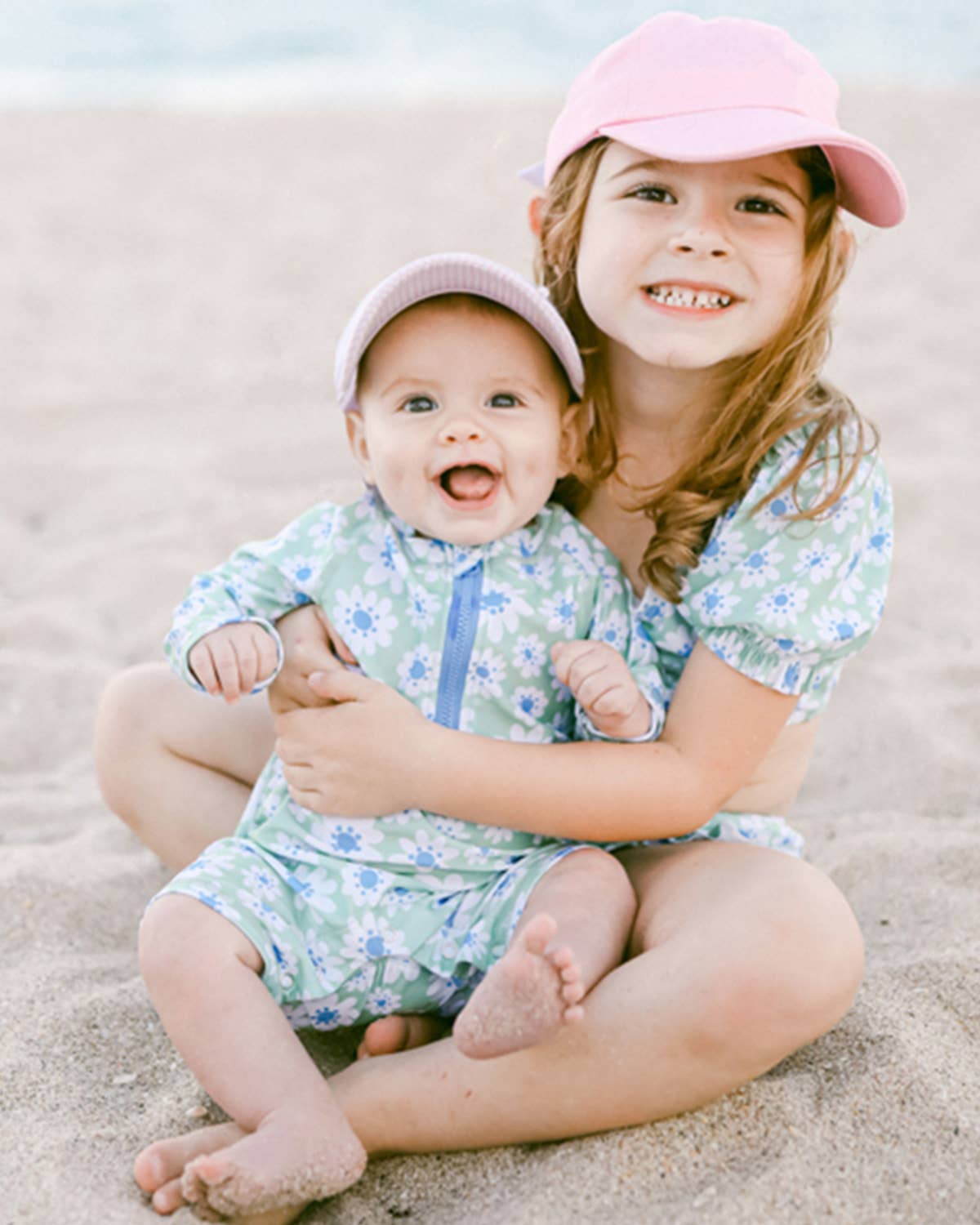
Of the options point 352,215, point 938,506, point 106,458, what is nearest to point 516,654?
point 938,506

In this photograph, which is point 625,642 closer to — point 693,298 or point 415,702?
point 415,702

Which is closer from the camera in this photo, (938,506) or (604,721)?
(604,721)

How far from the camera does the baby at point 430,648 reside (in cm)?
187

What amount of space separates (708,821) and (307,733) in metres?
0.61

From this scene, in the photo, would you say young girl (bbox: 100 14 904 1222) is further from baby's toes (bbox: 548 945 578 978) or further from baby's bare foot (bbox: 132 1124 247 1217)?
baby's toes (bbox: 548 945 578 978)

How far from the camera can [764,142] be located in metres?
1.81

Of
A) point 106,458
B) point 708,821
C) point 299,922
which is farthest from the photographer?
point 106,458

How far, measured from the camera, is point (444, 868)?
196cm

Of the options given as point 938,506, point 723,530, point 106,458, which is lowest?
point 106,458

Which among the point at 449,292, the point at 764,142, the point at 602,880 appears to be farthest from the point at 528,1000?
the point at 764,142

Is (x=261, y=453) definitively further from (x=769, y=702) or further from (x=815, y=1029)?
(x=815, y=1029)

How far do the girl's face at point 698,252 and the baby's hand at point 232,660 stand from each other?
0.69 metres

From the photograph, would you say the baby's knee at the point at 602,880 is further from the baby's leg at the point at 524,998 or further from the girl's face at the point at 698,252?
the girl's face at the point at 698,252

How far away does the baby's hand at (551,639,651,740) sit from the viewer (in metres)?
1.90
